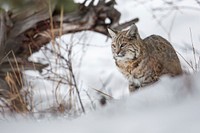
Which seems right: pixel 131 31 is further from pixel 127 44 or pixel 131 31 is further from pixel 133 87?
pixel 133 87

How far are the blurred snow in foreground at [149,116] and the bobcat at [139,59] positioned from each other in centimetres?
144

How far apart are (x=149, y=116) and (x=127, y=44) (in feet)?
6.11

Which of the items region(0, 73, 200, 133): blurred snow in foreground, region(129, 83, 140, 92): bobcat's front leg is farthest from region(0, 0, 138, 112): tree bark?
region(0, 73, 200, 133): blurred snow in foreground

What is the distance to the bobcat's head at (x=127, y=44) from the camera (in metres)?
3.72

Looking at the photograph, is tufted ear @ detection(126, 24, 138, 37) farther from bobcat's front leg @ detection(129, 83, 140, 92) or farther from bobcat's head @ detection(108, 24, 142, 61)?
bobcat's front leg @ detection(129, 83, 140, 92)

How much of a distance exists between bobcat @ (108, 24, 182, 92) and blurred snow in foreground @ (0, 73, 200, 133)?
4.72 ft

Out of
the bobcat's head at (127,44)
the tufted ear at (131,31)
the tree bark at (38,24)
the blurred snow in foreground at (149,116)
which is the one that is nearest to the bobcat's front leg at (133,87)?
the bobcat's head at (127,44)

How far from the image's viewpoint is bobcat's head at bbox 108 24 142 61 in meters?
3.72

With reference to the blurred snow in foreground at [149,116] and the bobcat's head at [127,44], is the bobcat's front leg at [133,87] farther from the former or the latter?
the blurred snow in foreground at [149,116]

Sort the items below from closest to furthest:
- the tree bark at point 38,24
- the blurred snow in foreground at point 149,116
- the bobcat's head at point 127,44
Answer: the blurred snow in foreground at point 149,116 < the bobcat's head at point 127,44 < the tree bark at point 38,24

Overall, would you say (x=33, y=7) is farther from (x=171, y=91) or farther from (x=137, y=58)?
(x=171, y=91)

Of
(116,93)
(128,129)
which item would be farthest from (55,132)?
(116,93)

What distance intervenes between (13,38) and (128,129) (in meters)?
4.46

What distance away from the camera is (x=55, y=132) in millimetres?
2037
